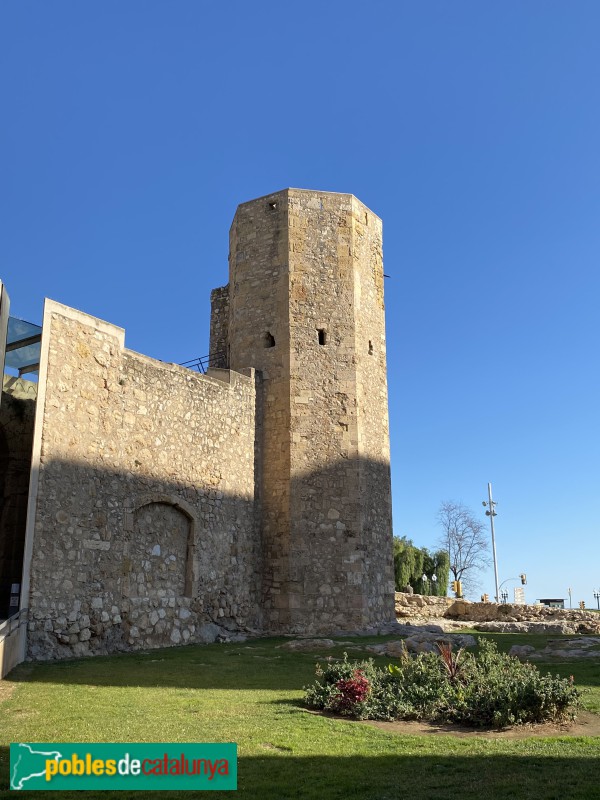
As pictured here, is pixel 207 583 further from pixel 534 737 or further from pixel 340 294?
pixel 534 737

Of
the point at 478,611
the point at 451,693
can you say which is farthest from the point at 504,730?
the point at 478,611

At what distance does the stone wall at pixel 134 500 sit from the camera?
12.7 metres

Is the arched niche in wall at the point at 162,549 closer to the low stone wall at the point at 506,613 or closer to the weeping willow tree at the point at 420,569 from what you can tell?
the low stone wall at the point at 506,613

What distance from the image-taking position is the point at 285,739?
20.8 ft

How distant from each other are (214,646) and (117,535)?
122 inches

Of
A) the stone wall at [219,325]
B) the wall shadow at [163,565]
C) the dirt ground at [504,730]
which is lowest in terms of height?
the dirt ground at [504,730]

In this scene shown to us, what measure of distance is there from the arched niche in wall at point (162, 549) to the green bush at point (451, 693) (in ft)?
22.9

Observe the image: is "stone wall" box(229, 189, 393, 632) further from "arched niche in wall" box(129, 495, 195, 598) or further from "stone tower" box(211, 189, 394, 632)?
"arched niche in wall" box(129, 495, 195, 598)

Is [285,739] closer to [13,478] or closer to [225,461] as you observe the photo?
[13,478]

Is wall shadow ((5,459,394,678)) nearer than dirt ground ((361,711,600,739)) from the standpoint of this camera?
No

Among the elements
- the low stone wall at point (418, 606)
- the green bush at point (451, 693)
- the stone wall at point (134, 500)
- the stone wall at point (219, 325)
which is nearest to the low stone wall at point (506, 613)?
the low stone wall at point (418, 606)

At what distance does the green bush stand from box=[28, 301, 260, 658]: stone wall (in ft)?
20.3

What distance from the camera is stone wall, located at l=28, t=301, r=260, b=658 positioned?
41.5 feet

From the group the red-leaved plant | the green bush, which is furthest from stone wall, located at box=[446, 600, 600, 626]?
the red-leaved plant
